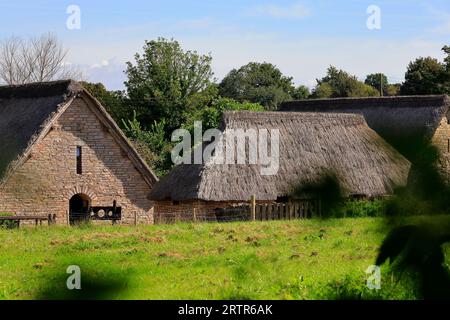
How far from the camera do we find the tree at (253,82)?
A: 56156 millimetres

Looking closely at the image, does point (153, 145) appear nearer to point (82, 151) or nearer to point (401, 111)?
point (82, 151)

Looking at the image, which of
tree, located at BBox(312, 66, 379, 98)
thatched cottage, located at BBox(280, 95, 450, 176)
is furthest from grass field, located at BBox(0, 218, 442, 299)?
tree, located at BBox(312, 66, 379, 98)

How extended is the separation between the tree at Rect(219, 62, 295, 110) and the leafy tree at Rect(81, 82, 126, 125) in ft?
41.6

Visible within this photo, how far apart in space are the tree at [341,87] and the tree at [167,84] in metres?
6.04

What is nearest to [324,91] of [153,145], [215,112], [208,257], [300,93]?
[300,93]

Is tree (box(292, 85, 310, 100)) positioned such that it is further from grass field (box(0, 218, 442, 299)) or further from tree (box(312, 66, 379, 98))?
grass field (box(0, 218, 442, 299))

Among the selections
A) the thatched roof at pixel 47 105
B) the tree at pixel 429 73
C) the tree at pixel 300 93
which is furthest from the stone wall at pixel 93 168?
the tree at pixel 300 93

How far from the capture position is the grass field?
332 inches

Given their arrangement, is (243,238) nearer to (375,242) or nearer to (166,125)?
(375,242)

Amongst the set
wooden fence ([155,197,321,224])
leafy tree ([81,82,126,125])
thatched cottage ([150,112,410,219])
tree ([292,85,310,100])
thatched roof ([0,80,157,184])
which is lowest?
wooden fence ([155,197,321,224])

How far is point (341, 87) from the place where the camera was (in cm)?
4578

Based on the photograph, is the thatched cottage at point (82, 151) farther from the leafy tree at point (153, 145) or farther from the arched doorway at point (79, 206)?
the leafy tree at point (153, 145)
